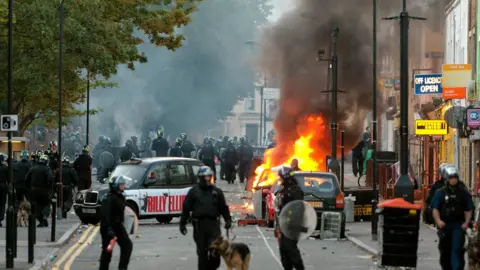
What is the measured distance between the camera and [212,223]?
18.3 metres

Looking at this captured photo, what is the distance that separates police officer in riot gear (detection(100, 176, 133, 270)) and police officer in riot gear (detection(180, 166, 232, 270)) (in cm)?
99

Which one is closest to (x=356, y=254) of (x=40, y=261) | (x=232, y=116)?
(x=40, y=261)

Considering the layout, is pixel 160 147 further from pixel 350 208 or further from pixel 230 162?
pixel 350 208

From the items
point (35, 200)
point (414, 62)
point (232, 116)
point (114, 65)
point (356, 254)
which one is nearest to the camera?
point (356, 254)

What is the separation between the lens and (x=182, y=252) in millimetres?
24891

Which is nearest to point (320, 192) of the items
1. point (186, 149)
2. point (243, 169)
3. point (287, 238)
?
point (287, 238)

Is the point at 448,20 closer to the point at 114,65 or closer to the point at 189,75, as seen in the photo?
the point at 114,65

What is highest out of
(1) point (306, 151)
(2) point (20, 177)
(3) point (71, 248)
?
(1) point (306, 151)

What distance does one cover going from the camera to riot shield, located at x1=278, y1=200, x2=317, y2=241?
18797mm

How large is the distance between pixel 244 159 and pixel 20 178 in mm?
24991

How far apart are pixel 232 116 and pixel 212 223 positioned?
125 m

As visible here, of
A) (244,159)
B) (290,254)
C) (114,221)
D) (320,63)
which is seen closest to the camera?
(290,254)

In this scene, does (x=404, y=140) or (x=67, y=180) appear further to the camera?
(x=67, y=180)

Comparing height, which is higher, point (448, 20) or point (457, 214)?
point (448, 20)
